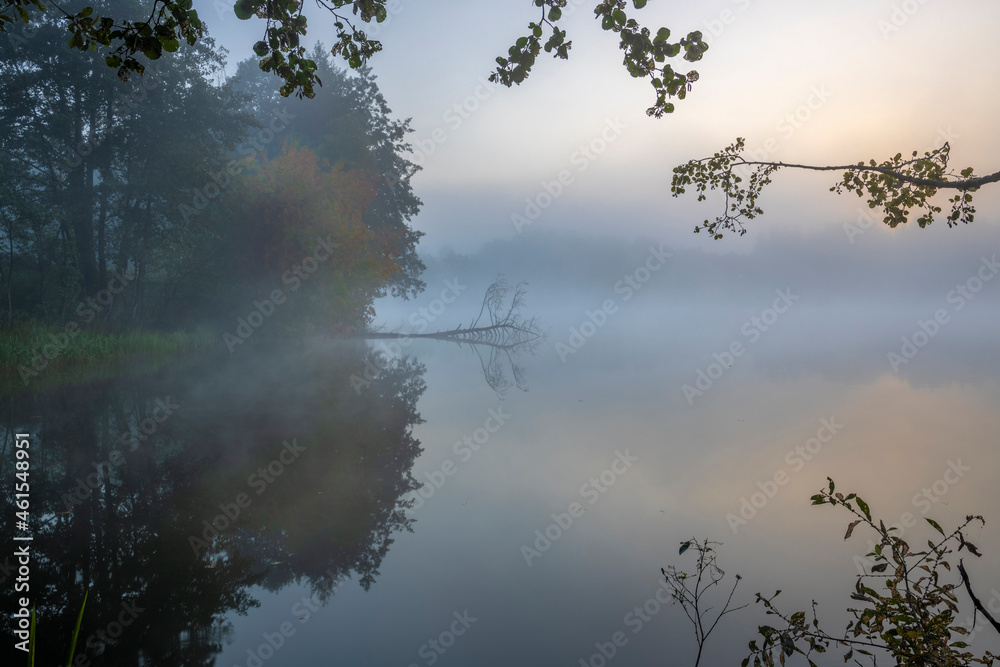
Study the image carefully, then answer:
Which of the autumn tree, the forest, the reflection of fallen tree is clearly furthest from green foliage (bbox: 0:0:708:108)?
the autumn tree

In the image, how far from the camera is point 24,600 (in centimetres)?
432

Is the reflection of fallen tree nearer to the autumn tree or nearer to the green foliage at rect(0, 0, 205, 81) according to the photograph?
the autumn tree

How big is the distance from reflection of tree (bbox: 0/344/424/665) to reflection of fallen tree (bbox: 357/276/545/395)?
6184mm

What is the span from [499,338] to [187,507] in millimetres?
28611

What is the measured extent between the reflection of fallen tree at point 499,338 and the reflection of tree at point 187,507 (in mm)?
6184

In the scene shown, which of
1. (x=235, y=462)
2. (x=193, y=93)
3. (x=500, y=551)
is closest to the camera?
(x=500, y=551)

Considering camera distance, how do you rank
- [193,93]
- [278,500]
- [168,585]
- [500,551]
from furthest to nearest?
[193,93], [278,500], [500,551], [168,585]

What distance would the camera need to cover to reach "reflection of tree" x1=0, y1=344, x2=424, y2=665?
4.27 metres

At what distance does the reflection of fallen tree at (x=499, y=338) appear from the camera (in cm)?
1903

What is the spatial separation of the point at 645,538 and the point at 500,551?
157 cm

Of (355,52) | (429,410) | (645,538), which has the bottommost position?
(645,538)

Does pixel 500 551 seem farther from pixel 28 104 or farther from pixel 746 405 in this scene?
pixel 28 104

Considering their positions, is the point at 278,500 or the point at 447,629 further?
the point at 278,500

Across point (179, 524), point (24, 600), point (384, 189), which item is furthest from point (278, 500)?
point (384, 189)
